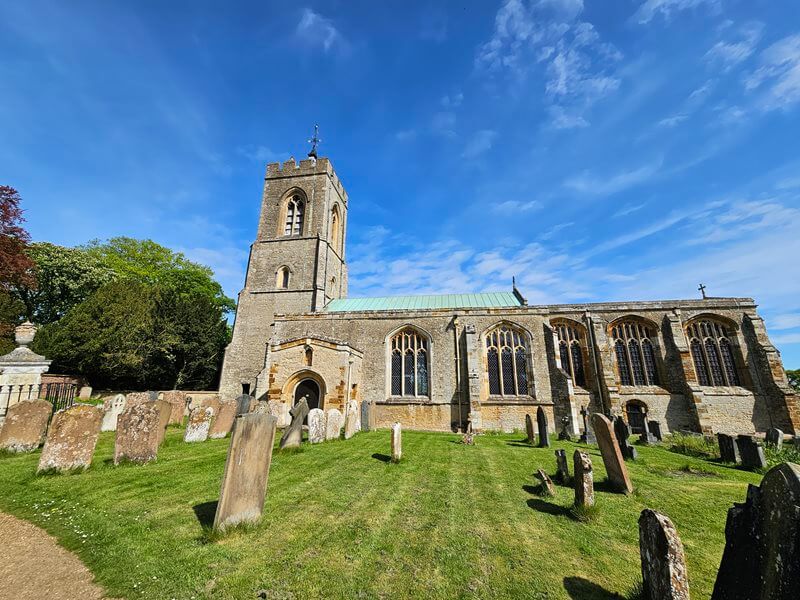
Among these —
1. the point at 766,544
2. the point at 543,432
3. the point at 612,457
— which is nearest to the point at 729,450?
the point at 543,432

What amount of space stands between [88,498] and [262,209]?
73.6 feet

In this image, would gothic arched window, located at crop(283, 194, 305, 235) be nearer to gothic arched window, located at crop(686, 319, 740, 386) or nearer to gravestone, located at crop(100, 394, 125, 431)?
gravestone, located at crop(100, 394, 125, 431)

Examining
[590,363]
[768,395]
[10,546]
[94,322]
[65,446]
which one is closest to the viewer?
A: [10,546]

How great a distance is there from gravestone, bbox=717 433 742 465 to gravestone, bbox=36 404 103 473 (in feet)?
51.4

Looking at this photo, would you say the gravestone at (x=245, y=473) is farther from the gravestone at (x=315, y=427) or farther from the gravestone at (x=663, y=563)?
the gravestone at (x=315, y=427)

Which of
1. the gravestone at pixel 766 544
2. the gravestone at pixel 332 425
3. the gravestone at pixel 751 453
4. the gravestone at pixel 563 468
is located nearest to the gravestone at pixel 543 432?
the gravestone at pixel 563 468

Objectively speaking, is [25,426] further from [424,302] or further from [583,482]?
[424,302]

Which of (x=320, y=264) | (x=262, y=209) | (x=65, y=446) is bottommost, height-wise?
(x=65, y=446)

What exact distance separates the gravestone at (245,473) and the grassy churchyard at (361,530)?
0.23 meters

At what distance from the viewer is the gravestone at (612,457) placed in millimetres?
5918

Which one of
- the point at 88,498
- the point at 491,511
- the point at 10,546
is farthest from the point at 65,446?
the point at 491,511

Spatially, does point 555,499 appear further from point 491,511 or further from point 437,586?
point 437,586

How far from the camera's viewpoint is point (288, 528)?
4.25 meters

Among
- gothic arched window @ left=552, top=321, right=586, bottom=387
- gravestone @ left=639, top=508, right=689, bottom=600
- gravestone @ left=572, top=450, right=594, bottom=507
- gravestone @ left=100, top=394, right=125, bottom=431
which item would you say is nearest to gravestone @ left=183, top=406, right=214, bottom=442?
gravestone @ left=100, top=394, right=125, bottom=431
